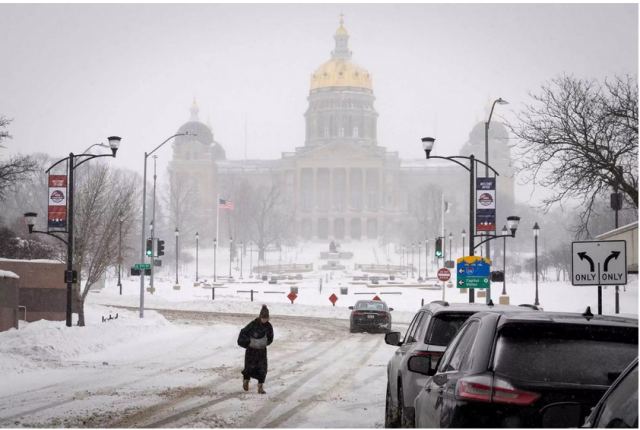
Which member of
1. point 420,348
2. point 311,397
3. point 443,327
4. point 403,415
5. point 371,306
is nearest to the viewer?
point 403,415

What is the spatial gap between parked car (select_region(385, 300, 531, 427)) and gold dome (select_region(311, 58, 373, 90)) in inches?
6315

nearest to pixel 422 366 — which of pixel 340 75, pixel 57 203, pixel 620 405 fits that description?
pixel 620 405

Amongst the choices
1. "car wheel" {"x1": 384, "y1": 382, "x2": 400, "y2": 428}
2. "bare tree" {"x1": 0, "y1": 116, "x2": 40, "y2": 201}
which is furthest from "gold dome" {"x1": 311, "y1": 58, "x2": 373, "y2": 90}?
"car wheel" {"x1": 384, "y1": 382, "x2": 400, "y2": 428}

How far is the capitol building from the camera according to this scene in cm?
16225

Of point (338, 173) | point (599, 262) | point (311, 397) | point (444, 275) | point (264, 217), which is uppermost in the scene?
point (338, 173)

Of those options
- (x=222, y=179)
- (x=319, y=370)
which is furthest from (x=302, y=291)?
(x=222, y=179)

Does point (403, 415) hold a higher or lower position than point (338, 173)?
lower

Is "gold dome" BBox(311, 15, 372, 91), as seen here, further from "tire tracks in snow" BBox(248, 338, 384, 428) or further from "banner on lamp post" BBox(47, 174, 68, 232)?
"tire tracks in snow" BBox(248, 338, 384, 428)

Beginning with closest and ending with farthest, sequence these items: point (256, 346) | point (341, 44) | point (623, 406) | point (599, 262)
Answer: point (623, 406) < point (599, 262) < point (256, 346) < point (341, 44)

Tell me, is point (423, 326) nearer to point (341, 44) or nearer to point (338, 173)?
point (338, 173)

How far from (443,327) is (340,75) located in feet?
531

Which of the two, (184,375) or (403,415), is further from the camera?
(184,375)

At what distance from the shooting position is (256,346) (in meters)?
16.6

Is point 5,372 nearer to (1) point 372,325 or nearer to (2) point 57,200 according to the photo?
(2) point 57,200
